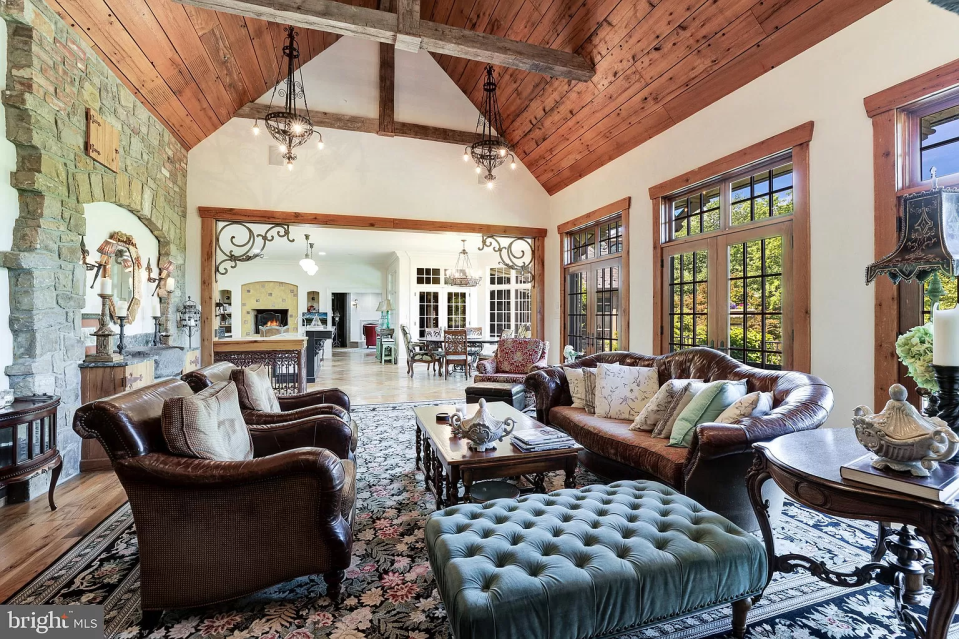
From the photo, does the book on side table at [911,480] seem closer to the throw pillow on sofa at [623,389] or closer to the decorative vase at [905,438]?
the decorative vase at [905,438]

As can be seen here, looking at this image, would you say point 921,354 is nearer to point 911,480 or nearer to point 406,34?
point 911,480

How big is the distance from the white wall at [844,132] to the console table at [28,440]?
5056 millimetres

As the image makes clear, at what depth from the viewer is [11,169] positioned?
9.21 feet

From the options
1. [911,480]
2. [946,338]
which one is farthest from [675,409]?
[911,480]

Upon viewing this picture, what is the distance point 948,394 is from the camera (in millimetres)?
1576

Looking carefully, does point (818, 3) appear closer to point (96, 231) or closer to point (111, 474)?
point (96, 231)

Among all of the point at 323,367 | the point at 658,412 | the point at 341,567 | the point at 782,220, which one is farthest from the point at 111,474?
the point at 323,367

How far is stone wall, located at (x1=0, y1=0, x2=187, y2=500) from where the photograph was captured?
279 centimetres

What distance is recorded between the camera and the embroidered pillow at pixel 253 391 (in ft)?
8.90

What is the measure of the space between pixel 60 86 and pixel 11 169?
2.36 ft

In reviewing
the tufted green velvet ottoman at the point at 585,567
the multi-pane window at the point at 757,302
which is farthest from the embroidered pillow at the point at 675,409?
the multi-pane window at the point at 757,302

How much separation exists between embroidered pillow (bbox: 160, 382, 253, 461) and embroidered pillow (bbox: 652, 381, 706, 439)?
238 centimetres

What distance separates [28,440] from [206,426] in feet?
5.41

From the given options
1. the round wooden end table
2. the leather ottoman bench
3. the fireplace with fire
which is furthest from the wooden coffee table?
the fireplace with fire
